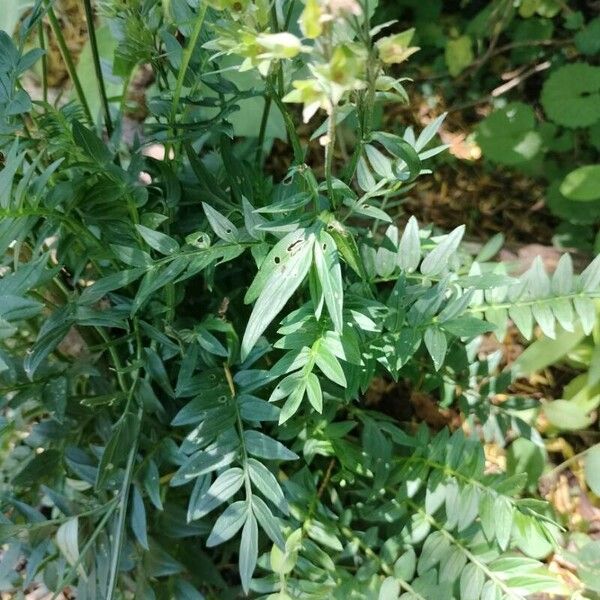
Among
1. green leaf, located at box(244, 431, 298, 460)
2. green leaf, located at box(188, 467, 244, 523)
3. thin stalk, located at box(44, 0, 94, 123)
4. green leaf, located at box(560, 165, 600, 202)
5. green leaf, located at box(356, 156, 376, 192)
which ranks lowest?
green leaf, located at box(560, 165, 600, 202)

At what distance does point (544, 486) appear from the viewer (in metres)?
1.06

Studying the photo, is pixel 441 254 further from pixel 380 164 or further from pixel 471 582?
pixel 471 582

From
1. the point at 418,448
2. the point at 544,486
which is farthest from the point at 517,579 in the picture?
the point at 544,486

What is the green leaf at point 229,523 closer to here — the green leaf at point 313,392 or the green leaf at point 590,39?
the green leaf at point 313,392

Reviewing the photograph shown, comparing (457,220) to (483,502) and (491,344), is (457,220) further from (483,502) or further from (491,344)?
(483,502)

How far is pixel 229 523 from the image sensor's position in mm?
688

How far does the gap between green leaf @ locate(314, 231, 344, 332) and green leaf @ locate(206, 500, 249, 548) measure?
23cm

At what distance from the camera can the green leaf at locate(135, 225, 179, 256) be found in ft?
2.16

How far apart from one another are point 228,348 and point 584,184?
0.64 m

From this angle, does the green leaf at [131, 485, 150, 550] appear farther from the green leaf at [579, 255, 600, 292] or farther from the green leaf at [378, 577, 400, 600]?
the green leaf at [579, 255, 600, 292]

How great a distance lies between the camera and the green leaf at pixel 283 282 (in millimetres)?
573

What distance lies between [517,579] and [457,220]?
0.77 metres

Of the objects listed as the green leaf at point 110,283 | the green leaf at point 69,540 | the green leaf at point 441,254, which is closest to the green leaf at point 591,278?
the green leaf at point 441,254

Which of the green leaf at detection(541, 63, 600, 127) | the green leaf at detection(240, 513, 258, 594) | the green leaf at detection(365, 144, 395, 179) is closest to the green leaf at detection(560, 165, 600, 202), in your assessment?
the green leaf at detection(541, 63, 600, 127)
